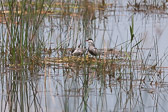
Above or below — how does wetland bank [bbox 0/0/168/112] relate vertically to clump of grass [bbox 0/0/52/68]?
below

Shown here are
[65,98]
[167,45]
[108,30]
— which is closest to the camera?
[65,98]

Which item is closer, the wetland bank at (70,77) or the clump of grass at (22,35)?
the wetland bank at (70,77)

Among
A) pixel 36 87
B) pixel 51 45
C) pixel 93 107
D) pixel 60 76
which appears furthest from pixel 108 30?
pixel 93 107

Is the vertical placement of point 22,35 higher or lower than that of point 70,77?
higher

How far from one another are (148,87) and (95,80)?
0.52 m

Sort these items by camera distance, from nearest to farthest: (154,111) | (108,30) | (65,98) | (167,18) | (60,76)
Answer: (154,111), (65,98), (60,76), (108,30), (167,18)

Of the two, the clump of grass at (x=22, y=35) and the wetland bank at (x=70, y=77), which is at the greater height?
the clump of grass at (x=22, y=35)

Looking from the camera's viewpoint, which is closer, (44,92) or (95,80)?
(44,92)

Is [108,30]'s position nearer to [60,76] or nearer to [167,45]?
[167,45]

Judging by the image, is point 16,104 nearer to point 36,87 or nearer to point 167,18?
point 36,87

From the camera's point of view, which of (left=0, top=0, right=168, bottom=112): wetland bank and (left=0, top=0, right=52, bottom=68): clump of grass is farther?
(left=0, top=0, right=52, bottom=68): clump of grass

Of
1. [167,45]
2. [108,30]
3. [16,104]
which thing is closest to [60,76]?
[16,104]

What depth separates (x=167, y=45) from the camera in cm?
649

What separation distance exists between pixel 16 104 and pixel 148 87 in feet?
4.18
